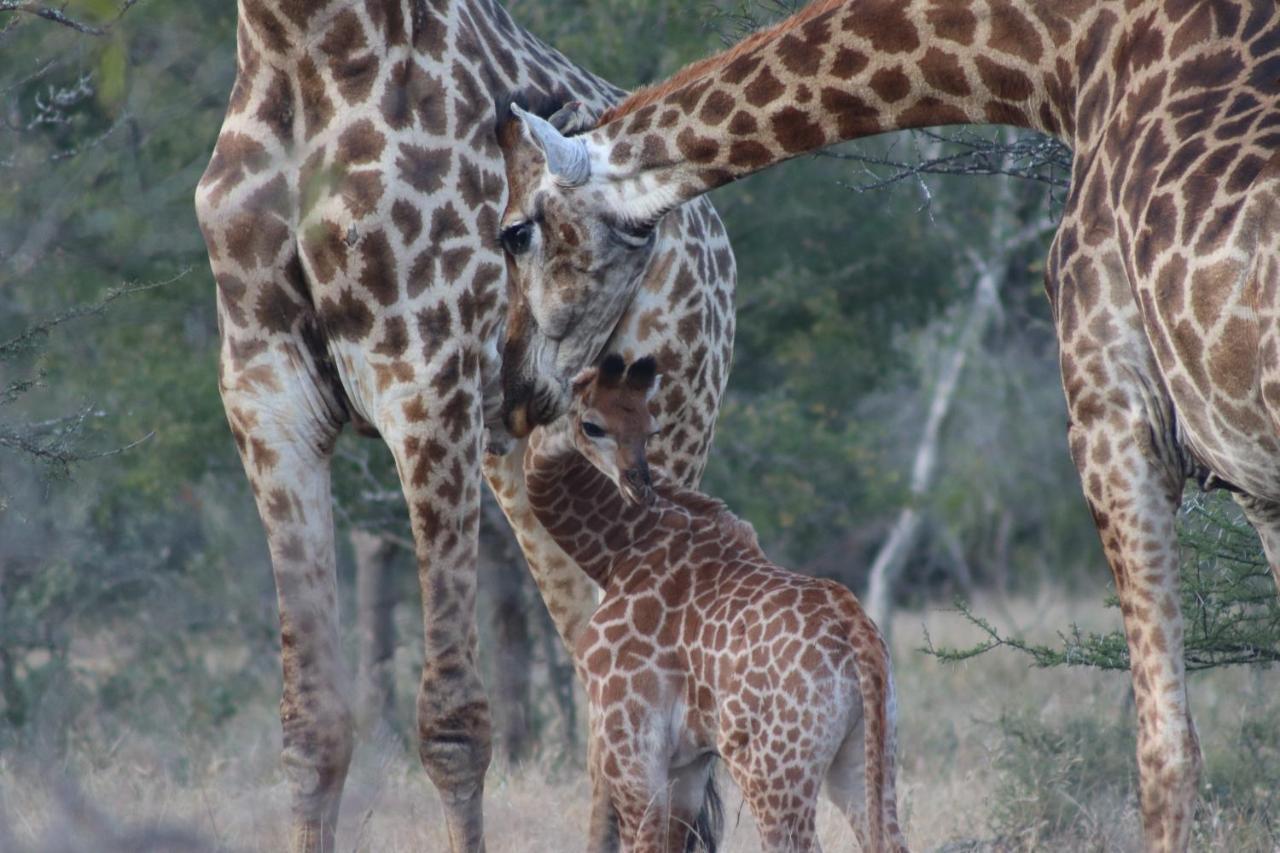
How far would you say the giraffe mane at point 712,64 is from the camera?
466 centimetres

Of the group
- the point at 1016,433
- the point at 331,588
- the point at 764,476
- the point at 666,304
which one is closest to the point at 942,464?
the point at 1016,433

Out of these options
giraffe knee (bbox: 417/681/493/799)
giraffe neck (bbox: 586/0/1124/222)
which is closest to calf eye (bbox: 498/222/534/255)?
giraffe neck (bbox: 586/0/1124/222)

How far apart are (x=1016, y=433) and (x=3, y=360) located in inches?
564

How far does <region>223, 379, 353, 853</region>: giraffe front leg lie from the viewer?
5008mm

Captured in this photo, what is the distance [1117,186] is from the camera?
13.1 feet

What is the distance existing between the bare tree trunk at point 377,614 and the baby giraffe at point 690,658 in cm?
437

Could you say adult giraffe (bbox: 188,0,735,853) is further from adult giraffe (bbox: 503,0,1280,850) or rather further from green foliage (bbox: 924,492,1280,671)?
green foliage (bbox: 924,492,1280,671)

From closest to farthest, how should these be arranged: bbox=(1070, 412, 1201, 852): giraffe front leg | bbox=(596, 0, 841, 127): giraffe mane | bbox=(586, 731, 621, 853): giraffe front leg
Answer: bbox=(1070, 412, 1201, 852): giraffe front leg < bbox=(596, 0, 841, 127): giraffe mane < bbox=(586, 731, 621, 853): giraffe front leg

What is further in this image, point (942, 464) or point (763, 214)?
point (942, 464)

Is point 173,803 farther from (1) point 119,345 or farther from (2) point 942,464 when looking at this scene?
(2) point 942,464

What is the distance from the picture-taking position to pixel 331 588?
202 inches

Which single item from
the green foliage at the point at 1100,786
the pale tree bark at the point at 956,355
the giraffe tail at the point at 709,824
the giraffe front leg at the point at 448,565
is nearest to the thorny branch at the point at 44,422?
the giraffe front leg at the point at 448,565

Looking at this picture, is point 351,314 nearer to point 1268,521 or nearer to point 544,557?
point 544,557

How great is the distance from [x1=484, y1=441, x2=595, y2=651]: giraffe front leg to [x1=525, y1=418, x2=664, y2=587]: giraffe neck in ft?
1.21
